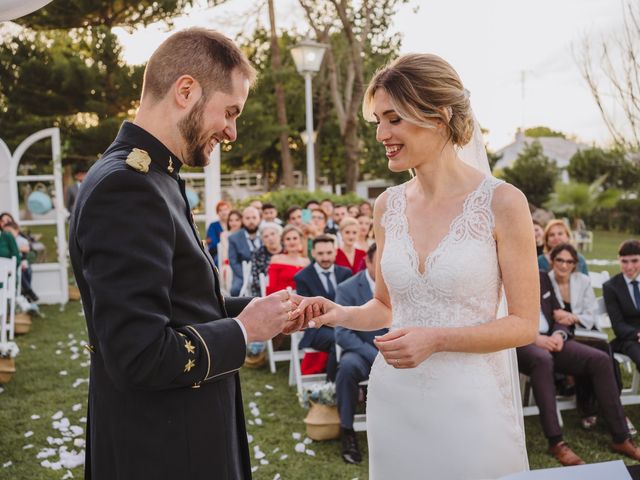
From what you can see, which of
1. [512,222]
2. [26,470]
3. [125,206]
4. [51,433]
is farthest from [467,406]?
[51,433]

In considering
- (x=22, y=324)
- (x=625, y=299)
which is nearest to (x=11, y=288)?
(x=22, y=324)

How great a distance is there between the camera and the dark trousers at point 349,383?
5.21 m

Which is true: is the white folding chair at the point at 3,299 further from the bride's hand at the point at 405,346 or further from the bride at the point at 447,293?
the bride's hand at the point at 405,346

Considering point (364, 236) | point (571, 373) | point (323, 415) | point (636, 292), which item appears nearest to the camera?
point (323, 415)

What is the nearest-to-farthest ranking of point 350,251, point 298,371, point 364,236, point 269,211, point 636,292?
point 636,292 → point 298,371 → point 350,251 → point 364,236 → point 269,211

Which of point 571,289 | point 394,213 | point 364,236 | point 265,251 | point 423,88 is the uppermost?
point 423,88

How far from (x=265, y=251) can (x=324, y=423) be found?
3457mm

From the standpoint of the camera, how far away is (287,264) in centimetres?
731

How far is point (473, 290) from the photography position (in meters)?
2.29

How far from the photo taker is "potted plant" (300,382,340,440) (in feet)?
17.6

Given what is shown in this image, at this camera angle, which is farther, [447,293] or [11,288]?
[11,288]

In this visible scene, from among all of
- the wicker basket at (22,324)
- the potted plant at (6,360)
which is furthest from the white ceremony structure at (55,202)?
the potted plant at (6,360)

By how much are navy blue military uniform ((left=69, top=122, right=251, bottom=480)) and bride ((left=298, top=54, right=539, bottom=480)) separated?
2.24 ft

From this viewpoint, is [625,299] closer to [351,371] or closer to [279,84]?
[351,371]
